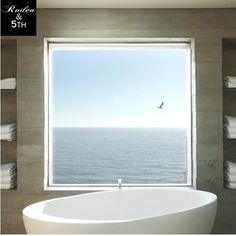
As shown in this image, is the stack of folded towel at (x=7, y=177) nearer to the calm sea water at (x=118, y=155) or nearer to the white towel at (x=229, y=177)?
the calm sea water at (x=118, y=155)

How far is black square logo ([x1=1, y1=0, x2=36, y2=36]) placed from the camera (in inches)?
127

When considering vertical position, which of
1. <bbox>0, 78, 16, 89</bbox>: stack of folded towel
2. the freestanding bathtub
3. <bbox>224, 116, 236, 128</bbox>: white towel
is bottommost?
the freestanding bathtub

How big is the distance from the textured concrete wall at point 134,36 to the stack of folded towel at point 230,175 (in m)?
0.07

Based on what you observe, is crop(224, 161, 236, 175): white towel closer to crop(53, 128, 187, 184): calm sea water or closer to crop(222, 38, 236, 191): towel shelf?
crop(222, 38, 236, 191): towel shelf

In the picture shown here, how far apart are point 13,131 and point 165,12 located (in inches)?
72.2

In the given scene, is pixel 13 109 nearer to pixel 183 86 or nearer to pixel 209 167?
pixel 183 86

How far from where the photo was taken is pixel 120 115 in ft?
13.0

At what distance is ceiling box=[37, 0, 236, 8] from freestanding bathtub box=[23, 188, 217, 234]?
5.61 feet

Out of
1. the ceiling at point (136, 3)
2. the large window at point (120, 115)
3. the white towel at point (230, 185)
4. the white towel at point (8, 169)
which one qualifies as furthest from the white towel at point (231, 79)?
the white towel at point (8, 169)

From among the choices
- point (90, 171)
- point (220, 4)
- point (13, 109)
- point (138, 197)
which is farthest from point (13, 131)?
point (220, 4)

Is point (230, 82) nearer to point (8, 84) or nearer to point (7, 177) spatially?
point (8, 84)

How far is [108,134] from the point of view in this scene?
398 centimetres

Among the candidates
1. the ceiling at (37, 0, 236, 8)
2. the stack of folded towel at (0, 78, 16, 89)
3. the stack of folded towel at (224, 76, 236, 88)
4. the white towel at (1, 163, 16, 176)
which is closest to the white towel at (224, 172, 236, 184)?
the stack of folded towel at (224, 76, 236, 88)

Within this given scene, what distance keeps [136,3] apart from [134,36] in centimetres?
30
